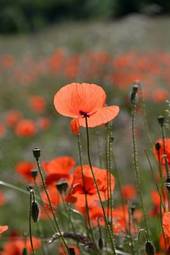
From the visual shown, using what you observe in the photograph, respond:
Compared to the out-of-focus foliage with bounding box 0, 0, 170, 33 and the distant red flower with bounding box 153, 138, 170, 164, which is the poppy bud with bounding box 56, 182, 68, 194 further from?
the out-of-focus foliage with bounding box 0, 0, 170, 33

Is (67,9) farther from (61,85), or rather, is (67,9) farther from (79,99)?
(79,99)

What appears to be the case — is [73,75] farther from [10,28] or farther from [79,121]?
[10,28]

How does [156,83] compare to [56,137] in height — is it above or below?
above

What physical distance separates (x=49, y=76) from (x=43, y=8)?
21768 mm

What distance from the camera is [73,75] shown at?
8141 millimetres

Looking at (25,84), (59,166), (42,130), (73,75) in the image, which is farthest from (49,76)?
(59,166)

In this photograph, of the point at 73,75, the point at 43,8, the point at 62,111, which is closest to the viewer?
the point at 62,111

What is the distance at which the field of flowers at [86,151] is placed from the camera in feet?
4.51

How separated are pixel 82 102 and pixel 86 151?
8.68ft

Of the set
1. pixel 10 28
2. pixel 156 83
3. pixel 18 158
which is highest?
pixel 10 28

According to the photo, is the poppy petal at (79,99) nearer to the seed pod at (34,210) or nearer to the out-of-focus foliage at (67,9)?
the seed pod at (34,210)

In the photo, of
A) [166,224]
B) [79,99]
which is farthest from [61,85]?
[166,224]

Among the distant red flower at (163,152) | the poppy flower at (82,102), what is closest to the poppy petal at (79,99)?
the poppy flower at (82,102)

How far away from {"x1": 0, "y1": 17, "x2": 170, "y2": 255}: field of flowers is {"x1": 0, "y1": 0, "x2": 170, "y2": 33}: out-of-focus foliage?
42.4ft
